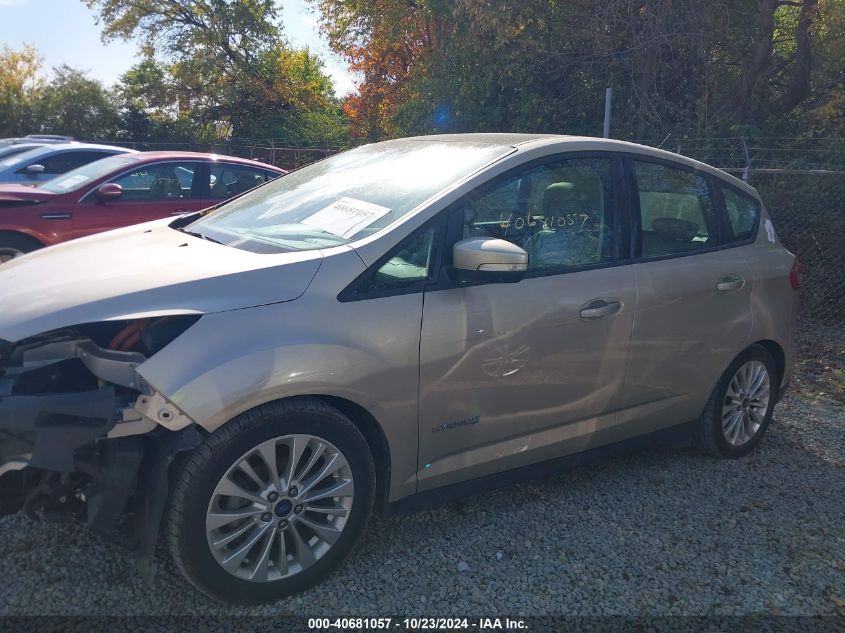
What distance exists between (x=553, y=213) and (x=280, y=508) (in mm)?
1844

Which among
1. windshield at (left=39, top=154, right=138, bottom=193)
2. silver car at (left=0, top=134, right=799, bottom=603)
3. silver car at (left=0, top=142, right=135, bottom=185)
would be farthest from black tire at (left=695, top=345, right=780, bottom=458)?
silver car at (left=0, top=142, right=135, bottom=185)

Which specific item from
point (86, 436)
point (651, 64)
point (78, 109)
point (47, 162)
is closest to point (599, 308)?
point (86, 436)

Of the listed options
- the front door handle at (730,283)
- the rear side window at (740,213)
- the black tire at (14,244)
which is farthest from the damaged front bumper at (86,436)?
the black tire at (14,244)

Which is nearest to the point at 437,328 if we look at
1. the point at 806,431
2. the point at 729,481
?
the point at 729,481

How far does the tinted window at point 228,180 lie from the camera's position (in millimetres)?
8547

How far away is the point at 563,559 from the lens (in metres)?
3.30

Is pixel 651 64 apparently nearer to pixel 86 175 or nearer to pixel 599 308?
pixel 86 175

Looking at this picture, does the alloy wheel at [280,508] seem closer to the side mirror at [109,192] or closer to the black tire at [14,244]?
the side mirror at [109,192]

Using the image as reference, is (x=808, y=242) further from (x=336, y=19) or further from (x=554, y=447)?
(x=336, y=19)

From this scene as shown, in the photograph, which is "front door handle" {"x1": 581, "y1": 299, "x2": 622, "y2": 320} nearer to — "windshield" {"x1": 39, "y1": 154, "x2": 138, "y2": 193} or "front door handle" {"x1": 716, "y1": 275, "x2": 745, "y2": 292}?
"front door handle" {"x1": 716, "y1": 275, "x2": 745, "y2": 292}

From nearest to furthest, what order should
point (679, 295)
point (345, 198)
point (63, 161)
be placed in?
point (345, 198) → point (679, 295) → point (63, 161)

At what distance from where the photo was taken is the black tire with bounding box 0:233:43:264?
7.64 m

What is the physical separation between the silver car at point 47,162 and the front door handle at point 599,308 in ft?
25.6

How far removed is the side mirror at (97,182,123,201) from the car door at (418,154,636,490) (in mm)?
5699
